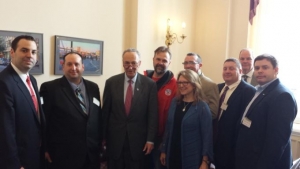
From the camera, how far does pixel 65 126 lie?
2.23 meters

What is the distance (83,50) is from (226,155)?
2343mm

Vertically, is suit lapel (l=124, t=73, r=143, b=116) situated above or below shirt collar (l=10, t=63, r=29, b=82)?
below

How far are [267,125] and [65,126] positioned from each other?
1631 millimetres

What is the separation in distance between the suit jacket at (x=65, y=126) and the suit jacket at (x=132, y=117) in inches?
8.8

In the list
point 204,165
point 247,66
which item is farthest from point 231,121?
point 247,66

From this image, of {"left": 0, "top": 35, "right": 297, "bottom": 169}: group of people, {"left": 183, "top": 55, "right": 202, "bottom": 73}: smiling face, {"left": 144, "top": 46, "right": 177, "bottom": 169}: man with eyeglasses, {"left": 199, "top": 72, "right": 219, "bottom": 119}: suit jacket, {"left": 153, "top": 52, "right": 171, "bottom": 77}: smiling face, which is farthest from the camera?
{"left": 183, "top": 55, "right": 202, "bottom": 73}: smiling face

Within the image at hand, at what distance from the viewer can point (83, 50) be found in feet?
11.8

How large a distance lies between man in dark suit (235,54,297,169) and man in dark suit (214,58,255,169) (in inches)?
5.8

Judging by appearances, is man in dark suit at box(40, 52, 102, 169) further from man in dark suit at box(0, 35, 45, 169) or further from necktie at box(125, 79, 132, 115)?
necktie at box(125, 79, 132, 115)

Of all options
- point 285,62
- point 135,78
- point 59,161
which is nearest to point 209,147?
point 135,78

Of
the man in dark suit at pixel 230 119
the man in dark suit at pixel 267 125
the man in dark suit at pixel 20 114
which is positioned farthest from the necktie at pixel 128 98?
the man in dark suit at pixel 267 125

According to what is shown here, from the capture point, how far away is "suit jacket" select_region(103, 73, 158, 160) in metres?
2.37

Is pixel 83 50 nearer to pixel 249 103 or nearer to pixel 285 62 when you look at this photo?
pixel 249 103

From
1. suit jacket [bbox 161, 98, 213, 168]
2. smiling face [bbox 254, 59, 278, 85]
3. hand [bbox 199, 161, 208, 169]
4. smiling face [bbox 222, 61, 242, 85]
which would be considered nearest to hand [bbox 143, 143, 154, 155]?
suit jacket [bbox 161, 98, 213, 168]
